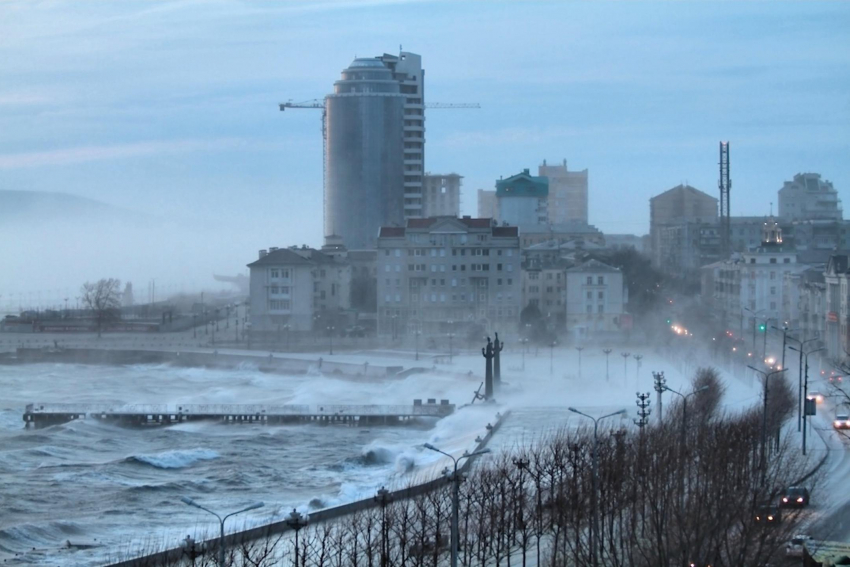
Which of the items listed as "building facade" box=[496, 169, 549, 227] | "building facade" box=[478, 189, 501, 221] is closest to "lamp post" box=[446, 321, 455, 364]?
"building facade" box=[496, 169, 549, 227]

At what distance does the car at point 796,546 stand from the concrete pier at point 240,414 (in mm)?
8811

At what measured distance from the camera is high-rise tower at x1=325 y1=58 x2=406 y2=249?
3453cm

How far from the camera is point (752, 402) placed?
515 inches

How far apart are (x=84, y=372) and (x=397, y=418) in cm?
934

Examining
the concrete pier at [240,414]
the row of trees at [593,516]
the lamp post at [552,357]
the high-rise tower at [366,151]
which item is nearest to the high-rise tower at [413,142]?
the high-rise tower at [366,151]

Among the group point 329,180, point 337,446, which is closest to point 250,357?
point 337,446

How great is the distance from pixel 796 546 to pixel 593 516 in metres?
1.13

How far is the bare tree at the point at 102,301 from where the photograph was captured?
29.7 metres

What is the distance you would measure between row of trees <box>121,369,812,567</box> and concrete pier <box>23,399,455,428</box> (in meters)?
6.35

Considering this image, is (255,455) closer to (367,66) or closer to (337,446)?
(337,446)

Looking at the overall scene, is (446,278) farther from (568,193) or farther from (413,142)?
(568,193)

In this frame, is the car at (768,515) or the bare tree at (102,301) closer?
the car at (768,515)

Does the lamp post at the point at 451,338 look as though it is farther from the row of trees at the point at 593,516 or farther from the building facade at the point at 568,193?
the building facade at the point at 568,193

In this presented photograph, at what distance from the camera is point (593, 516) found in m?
6.67
